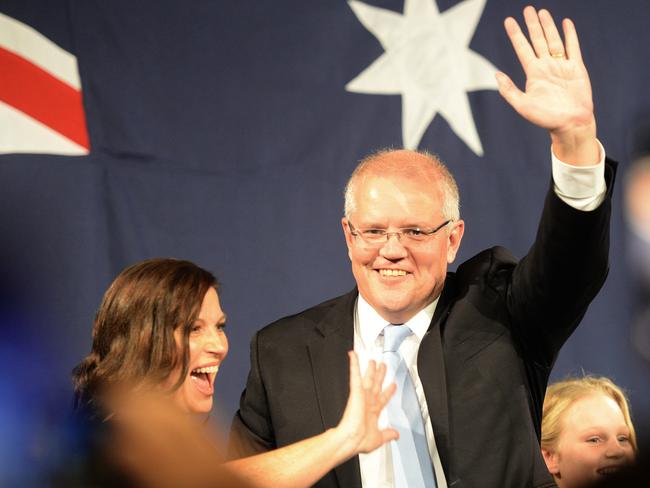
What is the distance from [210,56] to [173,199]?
0.52 metres

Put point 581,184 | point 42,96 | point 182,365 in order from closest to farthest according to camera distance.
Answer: point 581,184 < point 182,365 < point 42,96

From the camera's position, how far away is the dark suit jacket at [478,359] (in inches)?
87.6

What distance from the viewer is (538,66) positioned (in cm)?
224

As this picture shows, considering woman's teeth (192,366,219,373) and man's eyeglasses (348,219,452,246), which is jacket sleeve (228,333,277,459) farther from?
man's eyeglasses (348,219,452,246)

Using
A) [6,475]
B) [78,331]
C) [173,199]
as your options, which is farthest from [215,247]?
[6,475]

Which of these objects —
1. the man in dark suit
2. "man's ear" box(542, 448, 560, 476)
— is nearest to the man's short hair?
the man in dark suit

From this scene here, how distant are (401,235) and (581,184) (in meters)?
0.44

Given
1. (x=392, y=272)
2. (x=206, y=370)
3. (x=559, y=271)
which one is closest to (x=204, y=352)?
(x=206, y=370)

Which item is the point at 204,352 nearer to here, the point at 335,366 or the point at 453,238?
the point at 335,366

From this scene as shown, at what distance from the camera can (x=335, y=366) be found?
95.3 inches

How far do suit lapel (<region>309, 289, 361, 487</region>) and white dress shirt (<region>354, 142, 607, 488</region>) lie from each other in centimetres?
3

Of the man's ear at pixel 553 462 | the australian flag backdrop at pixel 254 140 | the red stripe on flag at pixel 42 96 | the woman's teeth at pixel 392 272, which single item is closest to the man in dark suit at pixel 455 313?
the woman's teeth at pixel 392 272

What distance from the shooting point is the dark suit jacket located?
→ 2.22 metres

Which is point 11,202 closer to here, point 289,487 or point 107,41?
point 107,41
